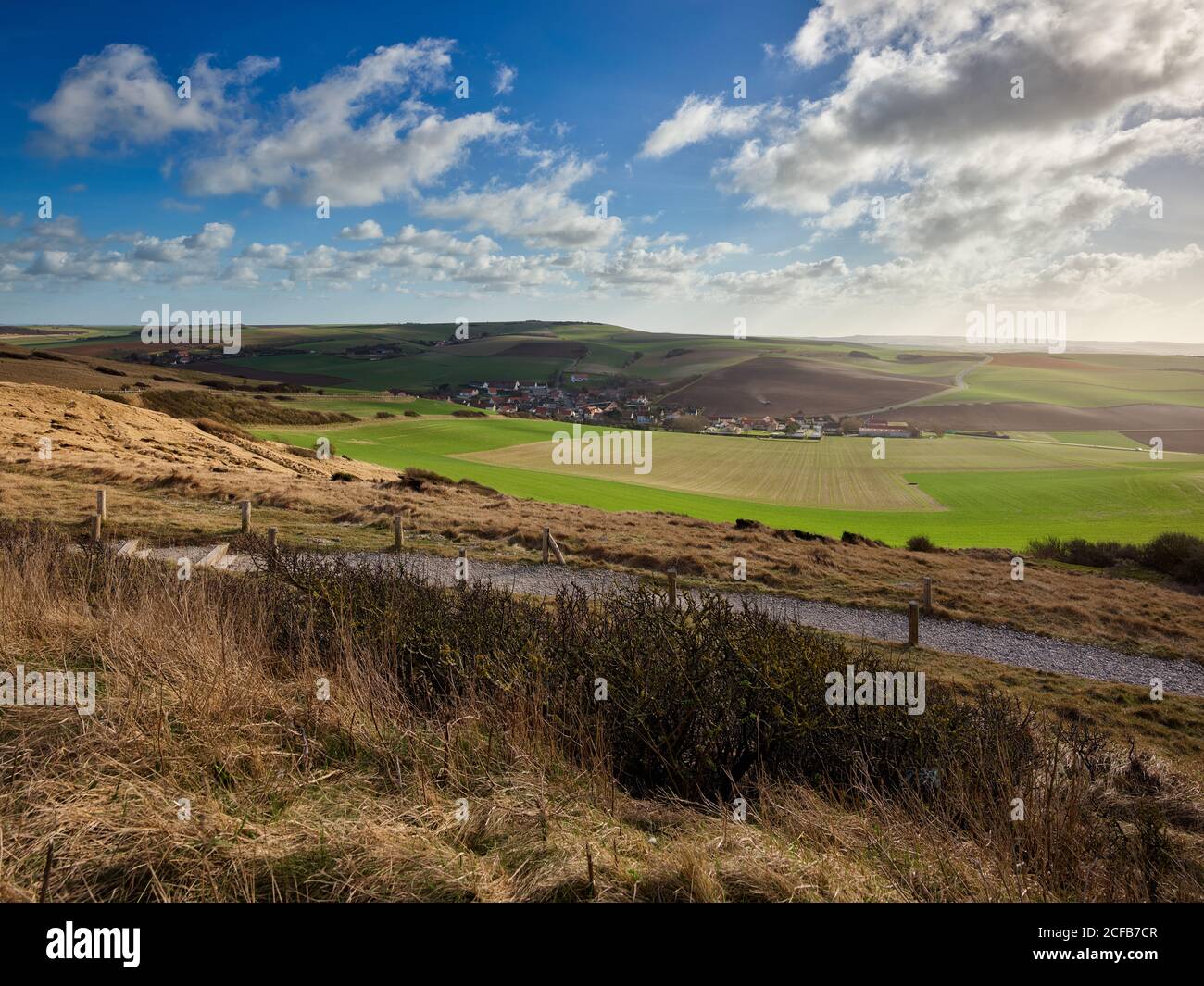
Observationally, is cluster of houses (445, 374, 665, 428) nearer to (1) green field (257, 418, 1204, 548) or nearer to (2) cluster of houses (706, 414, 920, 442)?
(2) cluster of houses (706, 414, 920, 442)

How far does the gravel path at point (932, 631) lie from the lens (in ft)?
51.8

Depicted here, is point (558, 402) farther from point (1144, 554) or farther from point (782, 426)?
point (1144, 554)

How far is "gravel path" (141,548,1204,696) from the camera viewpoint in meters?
15.8

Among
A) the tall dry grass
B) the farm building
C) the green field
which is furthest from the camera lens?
the farm building

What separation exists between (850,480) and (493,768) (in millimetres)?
60937

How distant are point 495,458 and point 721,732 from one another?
59.9 meters

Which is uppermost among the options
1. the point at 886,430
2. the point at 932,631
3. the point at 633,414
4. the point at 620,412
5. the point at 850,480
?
the point at 620,412

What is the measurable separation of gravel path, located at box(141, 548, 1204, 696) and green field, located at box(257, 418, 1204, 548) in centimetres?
2333

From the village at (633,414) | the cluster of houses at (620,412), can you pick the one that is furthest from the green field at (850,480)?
the cluster of houses at (620,412)

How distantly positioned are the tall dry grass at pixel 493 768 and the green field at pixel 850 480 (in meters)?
37.0

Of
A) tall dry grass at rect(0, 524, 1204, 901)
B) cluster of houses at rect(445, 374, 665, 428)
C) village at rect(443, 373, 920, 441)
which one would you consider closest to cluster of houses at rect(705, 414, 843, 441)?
village at rect(443, 373, 920, 441)

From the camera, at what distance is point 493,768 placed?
4312 mm

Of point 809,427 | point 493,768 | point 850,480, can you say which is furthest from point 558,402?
point 493,768
